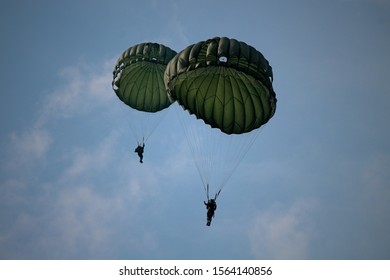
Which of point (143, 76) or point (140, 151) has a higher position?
point (143, 76)

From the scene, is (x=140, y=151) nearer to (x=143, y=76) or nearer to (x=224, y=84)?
(x=143, y=76)

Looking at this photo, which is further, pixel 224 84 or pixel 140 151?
pixel 140 151

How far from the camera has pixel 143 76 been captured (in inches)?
1062

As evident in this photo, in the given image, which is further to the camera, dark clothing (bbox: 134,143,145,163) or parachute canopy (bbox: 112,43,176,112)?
dark clothing (bbox: 134,143,145,163)

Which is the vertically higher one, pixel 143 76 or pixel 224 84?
pixel 143 76

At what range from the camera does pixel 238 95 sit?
22422mm

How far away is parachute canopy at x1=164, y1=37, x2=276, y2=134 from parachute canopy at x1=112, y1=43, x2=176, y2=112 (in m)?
3.57

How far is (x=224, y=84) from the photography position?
74.5 ft

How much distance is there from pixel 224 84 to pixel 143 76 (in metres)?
6.32

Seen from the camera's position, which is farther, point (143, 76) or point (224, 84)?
point (143, 76)

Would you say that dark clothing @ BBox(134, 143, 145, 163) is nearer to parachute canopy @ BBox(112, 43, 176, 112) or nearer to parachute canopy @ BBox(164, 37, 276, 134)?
parachute canopy @ BBox(112, 43, 176, 112)

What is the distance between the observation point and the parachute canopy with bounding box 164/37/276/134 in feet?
66.6
